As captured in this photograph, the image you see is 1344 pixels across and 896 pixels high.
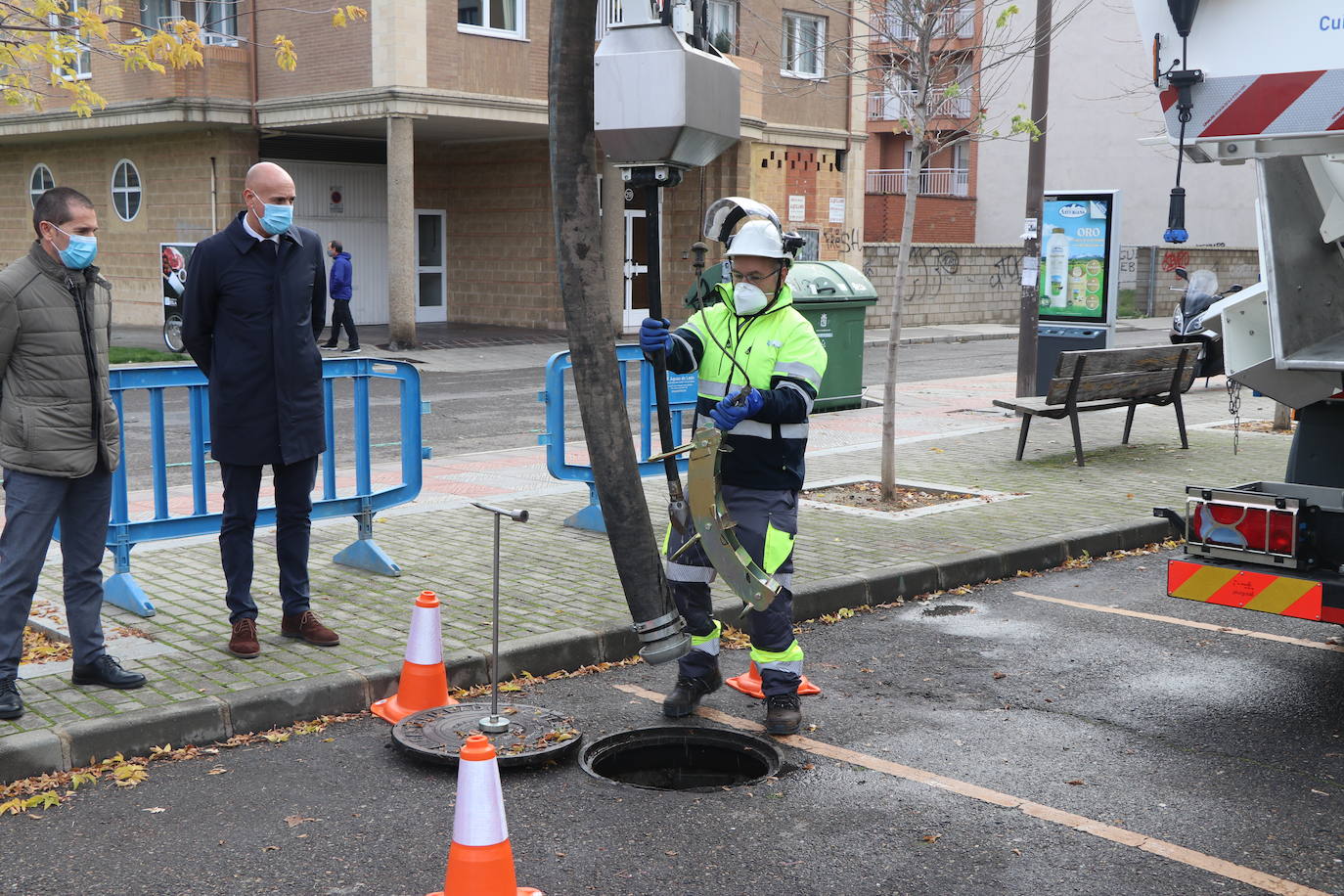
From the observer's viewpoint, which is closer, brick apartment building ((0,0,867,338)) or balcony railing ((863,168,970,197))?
brick apartment building ((0,0,867,338))

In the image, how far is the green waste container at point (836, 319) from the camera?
15.4m

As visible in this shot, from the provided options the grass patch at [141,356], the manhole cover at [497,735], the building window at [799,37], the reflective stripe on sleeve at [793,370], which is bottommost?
the manhole cover at [497,735]

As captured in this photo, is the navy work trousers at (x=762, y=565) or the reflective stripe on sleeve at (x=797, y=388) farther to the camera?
the navy work trousers at (x=762, y=565)

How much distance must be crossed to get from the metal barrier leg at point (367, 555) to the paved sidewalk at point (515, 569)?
9 centimetres

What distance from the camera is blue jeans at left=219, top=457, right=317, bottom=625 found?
5.88 meters

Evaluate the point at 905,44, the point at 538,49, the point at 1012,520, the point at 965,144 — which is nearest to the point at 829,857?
the point at 1012,520

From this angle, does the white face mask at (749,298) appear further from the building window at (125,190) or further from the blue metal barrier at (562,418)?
the building window at (125,190)

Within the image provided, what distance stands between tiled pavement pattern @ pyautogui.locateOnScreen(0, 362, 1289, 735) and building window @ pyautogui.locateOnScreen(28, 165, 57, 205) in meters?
23.3

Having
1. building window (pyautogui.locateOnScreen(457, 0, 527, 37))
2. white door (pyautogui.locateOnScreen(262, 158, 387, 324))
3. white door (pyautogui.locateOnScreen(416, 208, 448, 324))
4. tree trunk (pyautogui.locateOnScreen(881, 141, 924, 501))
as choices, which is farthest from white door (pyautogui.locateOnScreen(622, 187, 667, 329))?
tree trunk (pyautogui.locateOnScreen(881, 141, 924, 501))

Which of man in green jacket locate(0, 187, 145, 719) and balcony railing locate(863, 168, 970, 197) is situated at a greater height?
balcony railing locate(863, 168, 970, 197)

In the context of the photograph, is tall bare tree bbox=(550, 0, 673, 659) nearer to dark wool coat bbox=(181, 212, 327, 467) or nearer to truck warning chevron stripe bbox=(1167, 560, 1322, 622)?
dark wool coat bbox=(181, 212, 327, 467)

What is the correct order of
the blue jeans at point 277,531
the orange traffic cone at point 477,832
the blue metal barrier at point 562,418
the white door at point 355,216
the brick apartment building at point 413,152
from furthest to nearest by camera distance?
the white door at point 355,216, the brick apartment building at point 413,152, the blue metal barrier at point 562,418, the blue jeans at point 277,531, the orange traffic cone at point 477,832

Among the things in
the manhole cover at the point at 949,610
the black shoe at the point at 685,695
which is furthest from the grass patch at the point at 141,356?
the black shoe at the point at 685,695

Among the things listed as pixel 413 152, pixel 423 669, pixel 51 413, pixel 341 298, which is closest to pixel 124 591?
pixel 51 413
